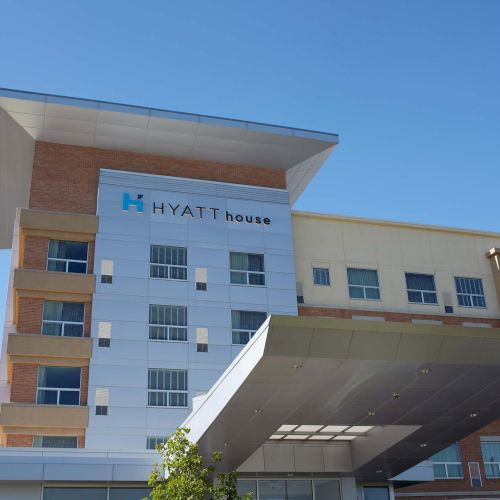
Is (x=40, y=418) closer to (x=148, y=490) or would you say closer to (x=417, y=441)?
(x=148, y=490)

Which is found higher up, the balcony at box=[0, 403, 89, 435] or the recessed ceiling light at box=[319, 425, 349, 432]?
the balcony at box=[0, 403, 89, 435]

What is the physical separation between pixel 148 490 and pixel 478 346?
12.2m

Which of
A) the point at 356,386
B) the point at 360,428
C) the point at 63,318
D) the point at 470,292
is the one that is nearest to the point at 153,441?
the point at 63,318

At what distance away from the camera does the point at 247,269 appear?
35625 mm

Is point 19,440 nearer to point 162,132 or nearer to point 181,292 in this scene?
point 181,292

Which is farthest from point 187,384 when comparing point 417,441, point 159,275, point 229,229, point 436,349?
point 436,349

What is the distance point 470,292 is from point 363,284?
6.45 m

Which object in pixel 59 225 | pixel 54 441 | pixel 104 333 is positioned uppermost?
pixel 59 225

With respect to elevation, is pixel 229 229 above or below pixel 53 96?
below

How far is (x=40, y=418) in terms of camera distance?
98.1 ft

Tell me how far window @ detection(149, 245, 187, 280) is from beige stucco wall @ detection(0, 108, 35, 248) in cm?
777

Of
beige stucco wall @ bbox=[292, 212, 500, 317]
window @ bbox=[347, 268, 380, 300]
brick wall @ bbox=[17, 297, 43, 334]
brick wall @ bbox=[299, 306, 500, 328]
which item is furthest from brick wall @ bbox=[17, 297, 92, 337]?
window @ bbox=[347, 268, 380, 300]

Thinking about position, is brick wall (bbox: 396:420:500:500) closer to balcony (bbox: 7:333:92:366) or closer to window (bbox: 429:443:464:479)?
window (bbox: 429:443:464:479)

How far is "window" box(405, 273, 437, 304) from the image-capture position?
39.2 meters
